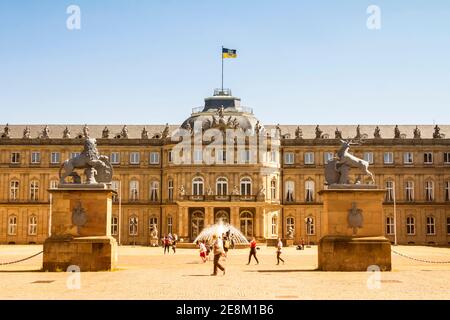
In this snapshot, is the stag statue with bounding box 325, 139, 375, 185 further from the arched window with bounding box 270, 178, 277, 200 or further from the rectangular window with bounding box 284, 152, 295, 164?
the rectangular window with bounding box 284, 152, 295, 164

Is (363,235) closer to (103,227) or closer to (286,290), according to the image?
(286,290)

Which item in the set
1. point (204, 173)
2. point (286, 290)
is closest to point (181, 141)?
point (204, 173)

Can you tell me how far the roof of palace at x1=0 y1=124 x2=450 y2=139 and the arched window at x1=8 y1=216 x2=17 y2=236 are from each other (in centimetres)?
1125

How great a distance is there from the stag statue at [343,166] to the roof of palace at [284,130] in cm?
5844

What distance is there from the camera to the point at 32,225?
288ft

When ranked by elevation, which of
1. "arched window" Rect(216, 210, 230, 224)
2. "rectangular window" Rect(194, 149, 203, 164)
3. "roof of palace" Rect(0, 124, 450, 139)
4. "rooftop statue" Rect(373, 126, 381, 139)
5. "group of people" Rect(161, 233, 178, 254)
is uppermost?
"roof of palace" Rect(0, 124, 450, 139)

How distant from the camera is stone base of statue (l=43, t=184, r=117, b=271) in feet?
98.2

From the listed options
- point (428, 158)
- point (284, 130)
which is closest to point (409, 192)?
point (428, 158)

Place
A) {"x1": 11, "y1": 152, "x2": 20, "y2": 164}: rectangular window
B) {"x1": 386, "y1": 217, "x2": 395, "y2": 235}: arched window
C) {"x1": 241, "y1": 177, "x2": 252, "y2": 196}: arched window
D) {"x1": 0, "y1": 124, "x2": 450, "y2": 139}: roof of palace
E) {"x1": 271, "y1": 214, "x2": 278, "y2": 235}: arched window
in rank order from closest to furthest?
{"x1": 241, "y1": 177, "x2": 252, "y2": 196}: arched window → {"x1": 271, "y1": 214, "x2": 278, "y2": 235}: arched window → {"x1": 386, "y1": 217, "x2": 395, "y2": 235}: arched window → {"x1": 11, "y1": 152, "x2": 20, "y2": 164}: rectangular window → {"x1": 0, "y1": 124, "x2": 450, "y2": 139}: roof of palace

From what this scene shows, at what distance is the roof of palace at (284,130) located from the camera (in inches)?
3597

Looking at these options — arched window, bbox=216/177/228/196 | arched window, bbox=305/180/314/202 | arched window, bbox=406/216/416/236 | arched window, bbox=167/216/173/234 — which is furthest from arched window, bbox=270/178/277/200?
arched window, bbox=406/216/416/236

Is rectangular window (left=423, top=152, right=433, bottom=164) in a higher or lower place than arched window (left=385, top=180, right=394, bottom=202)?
higher

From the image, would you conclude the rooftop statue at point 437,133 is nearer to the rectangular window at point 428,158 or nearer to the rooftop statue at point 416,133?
the rooftop statue at point 416,133
